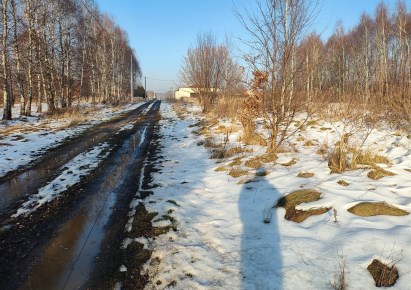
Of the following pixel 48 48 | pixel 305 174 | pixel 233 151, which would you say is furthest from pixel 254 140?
pixel 48 48

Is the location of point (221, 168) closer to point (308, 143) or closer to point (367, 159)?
point (308, 143)

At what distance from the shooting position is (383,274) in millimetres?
2512

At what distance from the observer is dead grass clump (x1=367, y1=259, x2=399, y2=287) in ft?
8.17

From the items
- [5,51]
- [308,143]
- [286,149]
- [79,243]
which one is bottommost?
[79,243]

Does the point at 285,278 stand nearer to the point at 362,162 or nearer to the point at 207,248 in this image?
the point at 207,248

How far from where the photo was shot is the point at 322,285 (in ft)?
8.58

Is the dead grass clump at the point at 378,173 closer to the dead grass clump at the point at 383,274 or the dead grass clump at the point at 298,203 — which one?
the dead grass clump at the point at 298,203

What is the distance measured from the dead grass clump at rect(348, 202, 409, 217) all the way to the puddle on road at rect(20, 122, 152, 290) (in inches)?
125

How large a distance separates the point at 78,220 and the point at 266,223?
264 centimetres

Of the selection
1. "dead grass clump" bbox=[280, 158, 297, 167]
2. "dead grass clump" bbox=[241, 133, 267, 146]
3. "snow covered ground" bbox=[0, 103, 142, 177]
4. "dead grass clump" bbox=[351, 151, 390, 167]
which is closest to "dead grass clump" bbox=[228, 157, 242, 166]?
"dead grass clump" bbox=[280, 158, 297, 167]

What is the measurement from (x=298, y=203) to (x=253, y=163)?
2428mm

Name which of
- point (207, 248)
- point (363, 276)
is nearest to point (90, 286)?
point (207, 248)

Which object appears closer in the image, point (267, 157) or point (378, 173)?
point (378, 173)

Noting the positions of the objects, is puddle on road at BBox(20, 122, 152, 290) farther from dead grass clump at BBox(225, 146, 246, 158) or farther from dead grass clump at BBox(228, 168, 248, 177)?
dead grass clump at BBox(225, 146, 246, 158)
